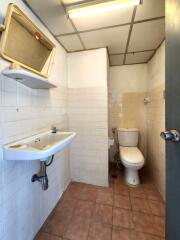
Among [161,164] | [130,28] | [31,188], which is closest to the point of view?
[31,188]

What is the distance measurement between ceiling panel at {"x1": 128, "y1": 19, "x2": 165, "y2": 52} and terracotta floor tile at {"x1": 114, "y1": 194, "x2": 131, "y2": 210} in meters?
2.08

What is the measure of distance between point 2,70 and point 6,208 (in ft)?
3.23

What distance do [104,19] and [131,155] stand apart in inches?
70.3

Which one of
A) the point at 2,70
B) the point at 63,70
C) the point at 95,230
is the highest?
the point at 63,70

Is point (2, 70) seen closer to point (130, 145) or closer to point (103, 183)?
point (103, 183)

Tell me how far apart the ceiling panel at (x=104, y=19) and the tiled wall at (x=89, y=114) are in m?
0.54

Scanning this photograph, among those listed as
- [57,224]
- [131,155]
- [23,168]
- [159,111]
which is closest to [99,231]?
[57,224]

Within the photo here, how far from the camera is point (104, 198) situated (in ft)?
5.91

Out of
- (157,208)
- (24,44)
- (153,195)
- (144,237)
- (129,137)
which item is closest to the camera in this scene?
(24,44)

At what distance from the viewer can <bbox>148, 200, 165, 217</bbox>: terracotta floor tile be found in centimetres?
154

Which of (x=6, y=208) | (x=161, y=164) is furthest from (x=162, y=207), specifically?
(x=6, y=208)

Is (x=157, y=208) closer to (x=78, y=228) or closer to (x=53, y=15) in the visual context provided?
(x=78, y=228)

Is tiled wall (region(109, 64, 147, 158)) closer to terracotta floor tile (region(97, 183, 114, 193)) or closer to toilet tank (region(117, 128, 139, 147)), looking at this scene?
toilet tank (region(117, 128, 139, 147))

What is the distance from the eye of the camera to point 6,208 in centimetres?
97
